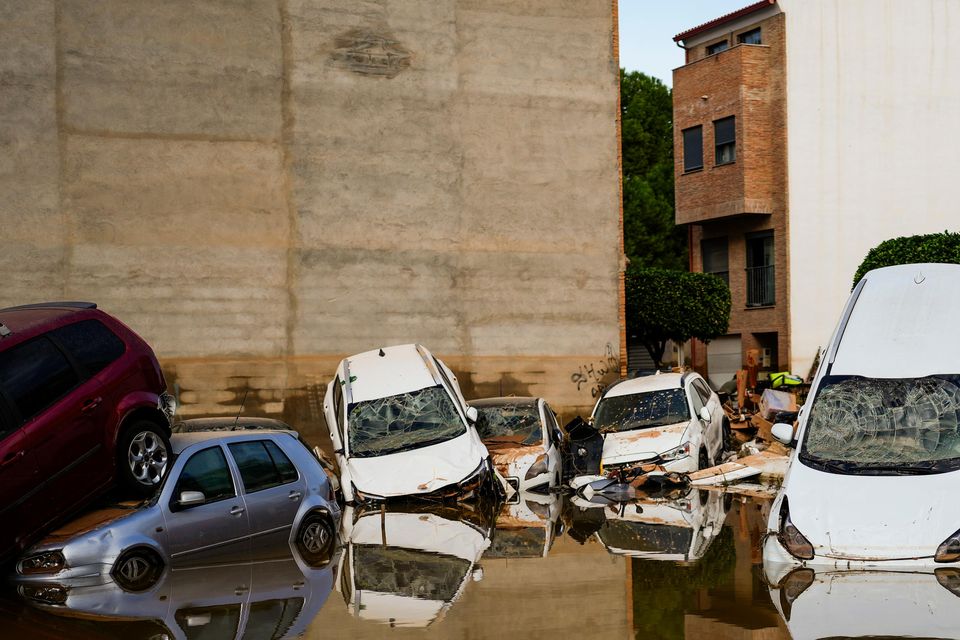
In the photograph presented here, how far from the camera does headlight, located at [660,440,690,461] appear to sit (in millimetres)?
18281

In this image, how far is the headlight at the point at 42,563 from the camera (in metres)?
9.59

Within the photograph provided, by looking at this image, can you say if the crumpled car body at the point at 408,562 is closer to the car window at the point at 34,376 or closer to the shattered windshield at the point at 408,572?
the shattered windshield at the point at 408,572

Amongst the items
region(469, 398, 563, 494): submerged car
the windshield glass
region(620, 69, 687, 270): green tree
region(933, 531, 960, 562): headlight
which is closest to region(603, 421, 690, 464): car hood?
the windshield glass

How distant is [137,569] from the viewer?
1000 cm

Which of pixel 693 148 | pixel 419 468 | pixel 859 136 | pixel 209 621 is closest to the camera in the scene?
pixel 209 621

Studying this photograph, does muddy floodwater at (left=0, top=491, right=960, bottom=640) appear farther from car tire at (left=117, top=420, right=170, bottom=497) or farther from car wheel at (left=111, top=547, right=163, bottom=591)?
car tire at (left=117, top=420, right=170, bottom=497)

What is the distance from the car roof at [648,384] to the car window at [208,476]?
1021 centimetres

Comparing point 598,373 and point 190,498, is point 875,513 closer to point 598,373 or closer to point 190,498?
point 190,498

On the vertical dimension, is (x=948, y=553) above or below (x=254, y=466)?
below

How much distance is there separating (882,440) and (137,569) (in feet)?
22.1

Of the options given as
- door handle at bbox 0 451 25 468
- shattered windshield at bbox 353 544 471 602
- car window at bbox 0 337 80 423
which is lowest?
shattered windshield at bbox 353 544 471 602

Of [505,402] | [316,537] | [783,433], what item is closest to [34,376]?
[316,537]

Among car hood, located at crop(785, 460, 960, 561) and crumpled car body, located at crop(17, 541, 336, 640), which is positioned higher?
car hood, located at crop(785, 460, 960, 561)

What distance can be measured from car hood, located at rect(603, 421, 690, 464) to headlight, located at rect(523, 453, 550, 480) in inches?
→ 43.8
